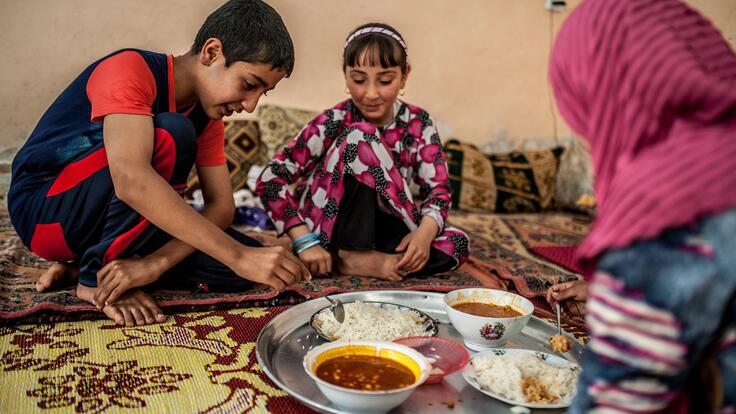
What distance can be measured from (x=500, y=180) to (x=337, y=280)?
200 cm

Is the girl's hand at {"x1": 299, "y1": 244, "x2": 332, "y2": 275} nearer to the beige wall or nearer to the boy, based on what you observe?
the boy

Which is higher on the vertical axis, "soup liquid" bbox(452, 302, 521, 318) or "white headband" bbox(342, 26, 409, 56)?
"white headband" bbox(342, 26, 409, 56)

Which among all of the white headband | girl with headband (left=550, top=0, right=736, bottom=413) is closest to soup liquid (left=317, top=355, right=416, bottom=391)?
girl with headband (left=550, top=0, right=736, bottom=413)

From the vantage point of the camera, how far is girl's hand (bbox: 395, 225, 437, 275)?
2.09 meters

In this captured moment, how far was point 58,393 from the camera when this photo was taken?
1.17 meters

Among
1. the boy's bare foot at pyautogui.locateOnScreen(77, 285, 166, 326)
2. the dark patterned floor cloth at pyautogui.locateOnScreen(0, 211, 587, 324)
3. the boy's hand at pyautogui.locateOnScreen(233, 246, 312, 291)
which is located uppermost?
the boy's hand at pyautogui.locateOnScreen(233, 246, 312, 291)

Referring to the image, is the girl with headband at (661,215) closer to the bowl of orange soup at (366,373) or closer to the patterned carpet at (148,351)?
the bowl of orange soup at (366,373)

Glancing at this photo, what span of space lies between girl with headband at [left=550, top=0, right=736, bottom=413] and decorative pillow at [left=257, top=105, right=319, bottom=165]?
2833mm

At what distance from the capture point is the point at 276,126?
3527 millimetres

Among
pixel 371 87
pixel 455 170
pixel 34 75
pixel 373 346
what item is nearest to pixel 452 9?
pixel 455 170

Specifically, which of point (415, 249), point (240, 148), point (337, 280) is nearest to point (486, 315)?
point (415, 249)

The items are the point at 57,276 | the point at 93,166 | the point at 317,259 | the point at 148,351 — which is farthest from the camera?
the point at 317,259

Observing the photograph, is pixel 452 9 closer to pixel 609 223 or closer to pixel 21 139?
pixel 21 139

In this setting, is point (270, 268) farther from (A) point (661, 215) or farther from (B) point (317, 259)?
(A) point (661, 215)
